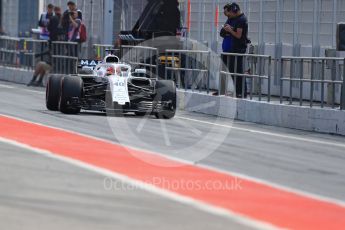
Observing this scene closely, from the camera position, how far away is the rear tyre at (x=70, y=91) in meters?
→ 19.8

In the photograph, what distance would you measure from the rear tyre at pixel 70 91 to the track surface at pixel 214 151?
0.23 m

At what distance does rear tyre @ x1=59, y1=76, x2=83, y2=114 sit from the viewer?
65.1 feet

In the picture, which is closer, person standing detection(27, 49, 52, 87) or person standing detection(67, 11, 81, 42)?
person standing detection(67, 11, 81, 42)

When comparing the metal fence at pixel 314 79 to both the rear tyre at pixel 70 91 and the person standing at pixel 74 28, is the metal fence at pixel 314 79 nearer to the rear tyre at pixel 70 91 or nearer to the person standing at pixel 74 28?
the rear tyre at pixel 70 91

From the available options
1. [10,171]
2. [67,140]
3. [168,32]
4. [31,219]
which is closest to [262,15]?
[168,32]

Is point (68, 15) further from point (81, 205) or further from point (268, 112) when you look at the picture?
point (81, 205)

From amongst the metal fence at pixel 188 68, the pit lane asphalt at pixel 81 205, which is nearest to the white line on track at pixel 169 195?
the pit lane asphalt at pixel 81 205

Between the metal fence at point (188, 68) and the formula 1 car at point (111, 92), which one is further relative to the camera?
the metal fence at point (188, 68)

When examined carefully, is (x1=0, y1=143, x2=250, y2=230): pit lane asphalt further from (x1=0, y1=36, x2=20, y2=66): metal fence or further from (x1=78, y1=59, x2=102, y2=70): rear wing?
(x1=0, y1=36, x2=20, y2=66): metal fence

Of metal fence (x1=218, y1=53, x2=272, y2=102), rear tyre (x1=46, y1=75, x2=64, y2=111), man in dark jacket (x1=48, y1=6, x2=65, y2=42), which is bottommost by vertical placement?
rear tyre (x1=46, y1=75, x2=64, y2=111)

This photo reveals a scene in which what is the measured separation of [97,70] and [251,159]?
22.9ft

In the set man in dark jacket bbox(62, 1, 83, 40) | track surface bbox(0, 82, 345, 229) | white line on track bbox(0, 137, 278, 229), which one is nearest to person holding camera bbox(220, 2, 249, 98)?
track surface bbox(0, 82, 345, 229)

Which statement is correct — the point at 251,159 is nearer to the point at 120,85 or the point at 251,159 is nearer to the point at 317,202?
the point at 317,202

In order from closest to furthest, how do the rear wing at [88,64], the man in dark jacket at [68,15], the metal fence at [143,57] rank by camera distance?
the rear wing at [88,64]
the metal fence at [143,57]
the man in dark jacket at [68,15]
